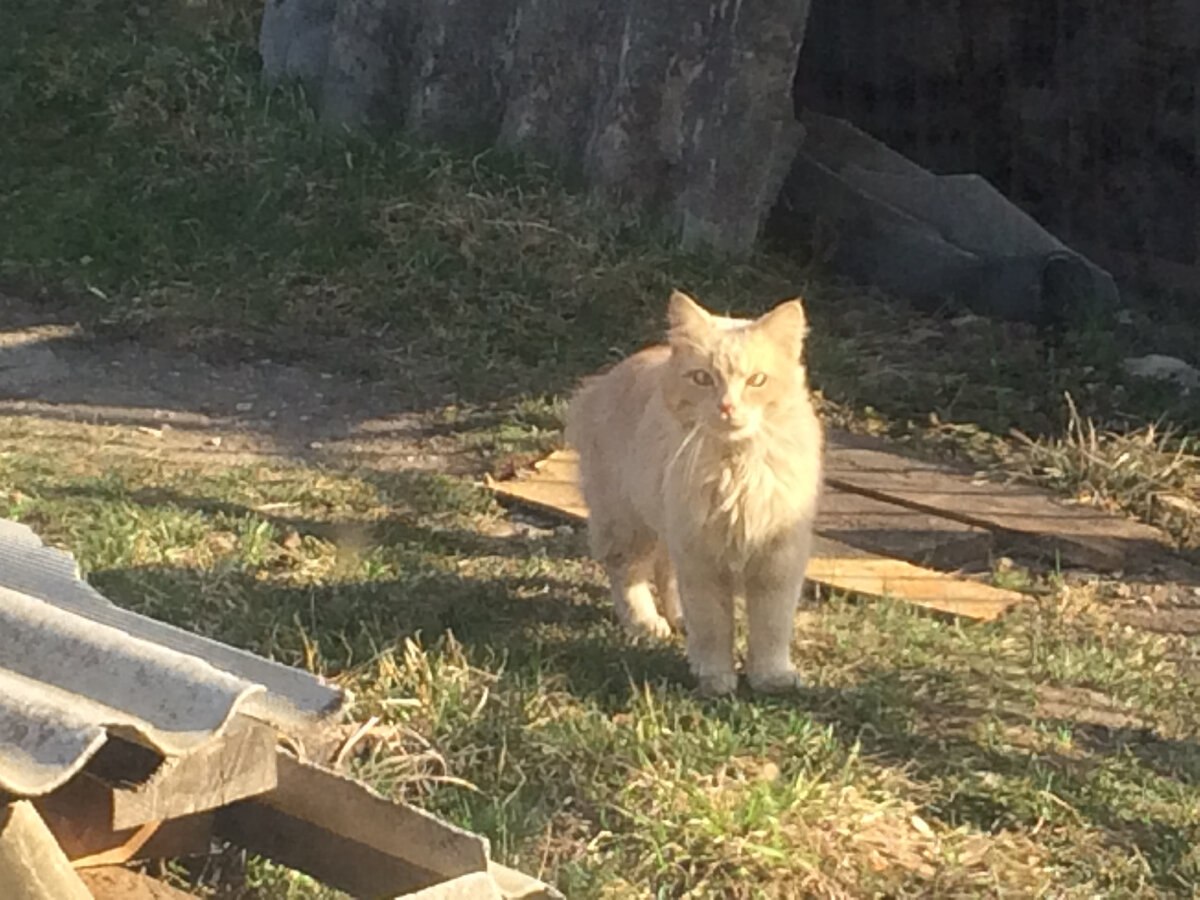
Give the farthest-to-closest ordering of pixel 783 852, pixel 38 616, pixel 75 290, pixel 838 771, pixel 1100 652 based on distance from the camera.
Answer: pixel 75 290 < pixel 1100 652 < pixel 838 771 < pixel 783 852 < pixel 38 616

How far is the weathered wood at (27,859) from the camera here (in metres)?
2.18

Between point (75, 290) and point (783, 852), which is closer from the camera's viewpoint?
point (783, 852)

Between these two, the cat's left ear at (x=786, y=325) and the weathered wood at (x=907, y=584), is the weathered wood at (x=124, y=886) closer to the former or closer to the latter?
the cat's left ear at (x=786, y=325)

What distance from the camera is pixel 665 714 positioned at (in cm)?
372

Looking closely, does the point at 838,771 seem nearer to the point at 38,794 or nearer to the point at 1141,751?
the point at 1141,751

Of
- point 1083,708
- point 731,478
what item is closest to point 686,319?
point 731,478

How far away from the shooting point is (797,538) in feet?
12.9

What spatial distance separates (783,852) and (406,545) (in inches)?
80.9

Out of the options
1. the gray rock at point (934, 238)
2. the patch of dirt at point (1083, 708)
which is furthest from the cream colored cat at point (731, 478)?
the gray rock at point (934, 238)

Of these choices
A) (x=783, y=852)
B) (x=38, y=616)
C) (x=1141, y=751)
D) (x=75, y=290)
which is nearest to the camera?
(x=38, y=616)

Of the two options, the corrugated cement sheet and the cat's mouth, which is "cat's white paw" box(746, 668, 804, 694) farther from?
the corrugated cement sheet

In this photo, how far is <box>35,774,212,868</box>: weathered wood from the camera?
261 cm

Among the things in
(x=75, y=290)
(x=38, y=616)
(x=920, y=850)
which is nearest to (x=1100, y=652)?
(x=920, y=850)

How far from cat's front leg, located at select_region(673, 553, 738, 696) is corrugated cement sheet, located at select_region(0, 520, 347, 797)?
1.47 meters
